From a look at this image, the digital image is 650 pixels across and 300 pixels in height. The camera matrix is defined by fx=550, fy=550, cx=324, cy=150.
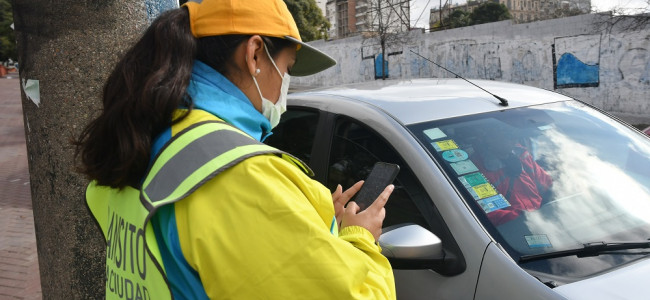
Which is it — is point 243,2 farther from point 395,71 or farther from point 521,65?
point 395,71


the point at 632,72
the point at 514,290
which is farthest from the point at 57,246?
the point at 632,72

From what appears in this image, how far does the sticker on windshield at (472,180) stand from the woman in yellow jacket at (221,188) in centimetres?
74

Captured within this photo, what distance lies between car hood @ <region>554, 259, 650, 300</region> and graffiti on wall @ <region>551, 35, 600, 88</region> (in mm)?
15668

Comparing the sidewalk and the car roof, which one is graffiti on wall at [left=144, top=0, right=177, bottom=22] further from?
the sidewalk

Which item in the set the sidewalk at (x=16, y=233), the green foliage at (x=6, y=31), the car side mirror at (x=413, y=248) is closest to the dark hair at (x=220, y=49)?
the car side mirror at (x=413, y=248)

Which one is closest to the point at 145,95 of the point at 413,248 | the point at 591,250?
the point at 413,248

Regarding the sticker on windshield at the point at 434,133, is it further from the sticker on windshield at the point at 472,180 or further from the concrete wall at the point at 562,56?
the concrete wall at the point at 562,56

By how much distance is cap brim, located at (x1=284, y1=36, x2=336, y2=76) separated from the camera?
1646 millimetres

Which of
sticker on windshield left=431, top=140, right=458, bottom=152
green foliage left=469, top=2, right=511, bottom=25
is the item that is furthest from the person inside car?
green foliage left=469, top=2, right=511, bottom=25

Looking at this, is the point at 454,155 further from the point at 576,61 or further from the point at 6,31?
the point at 6,31

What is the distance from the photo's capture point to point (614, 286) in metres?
1.71

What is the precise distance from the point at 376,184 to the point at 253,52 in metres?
0.54

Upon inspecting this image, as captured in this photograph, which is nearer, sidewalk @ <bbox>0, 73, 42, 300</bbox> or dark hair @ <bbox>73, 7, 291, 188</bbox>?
dark hair @ <bbox>73, 7, 291, 188</bbox>

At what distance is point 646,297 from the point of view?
1.64 meters
